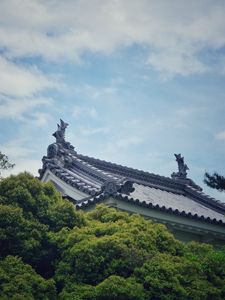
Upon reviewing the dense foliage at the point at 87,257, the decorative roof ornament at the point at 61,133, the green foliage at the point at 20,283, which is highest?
the decorative roof ornament at the point at 61,133

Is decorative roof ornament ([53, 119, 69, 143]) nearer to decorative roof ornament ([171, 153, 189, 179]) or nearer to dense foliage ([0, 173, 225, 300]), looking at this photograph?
decorative roof ornament ([171, 153, 189, 179])

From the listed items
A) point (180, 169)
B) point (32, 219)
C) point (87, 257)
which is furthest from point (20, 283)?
point (180, 169)

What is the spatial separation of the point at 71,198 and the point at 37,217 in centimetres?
512

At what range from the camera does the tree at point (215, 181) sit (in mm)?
22578

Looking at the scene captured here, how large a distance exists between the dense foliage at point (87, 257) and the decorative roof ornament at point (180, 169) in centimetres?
1215

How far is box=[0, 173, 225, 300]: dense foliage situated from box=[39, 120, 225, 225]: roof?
2.38m

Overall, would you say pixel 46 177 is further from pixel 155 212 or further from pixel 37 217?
pixel 37 217

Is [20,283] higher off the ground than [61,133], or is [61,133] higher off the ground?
[61,133]

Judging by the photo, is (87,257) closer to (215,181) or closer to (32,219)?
(32,219)

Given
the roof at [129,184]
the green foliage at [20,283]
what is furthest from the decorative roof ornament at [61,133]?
the green foliage at [20,283]

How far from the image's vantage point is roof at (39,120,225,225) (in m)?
11.2

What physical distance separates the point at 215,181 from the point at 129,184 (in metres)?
12.6

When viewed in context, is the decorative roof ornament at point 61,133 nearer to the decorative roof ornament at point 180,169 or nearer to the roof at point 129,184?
the roof at point 129,184

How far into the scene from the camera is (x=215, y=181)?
22812 mm
